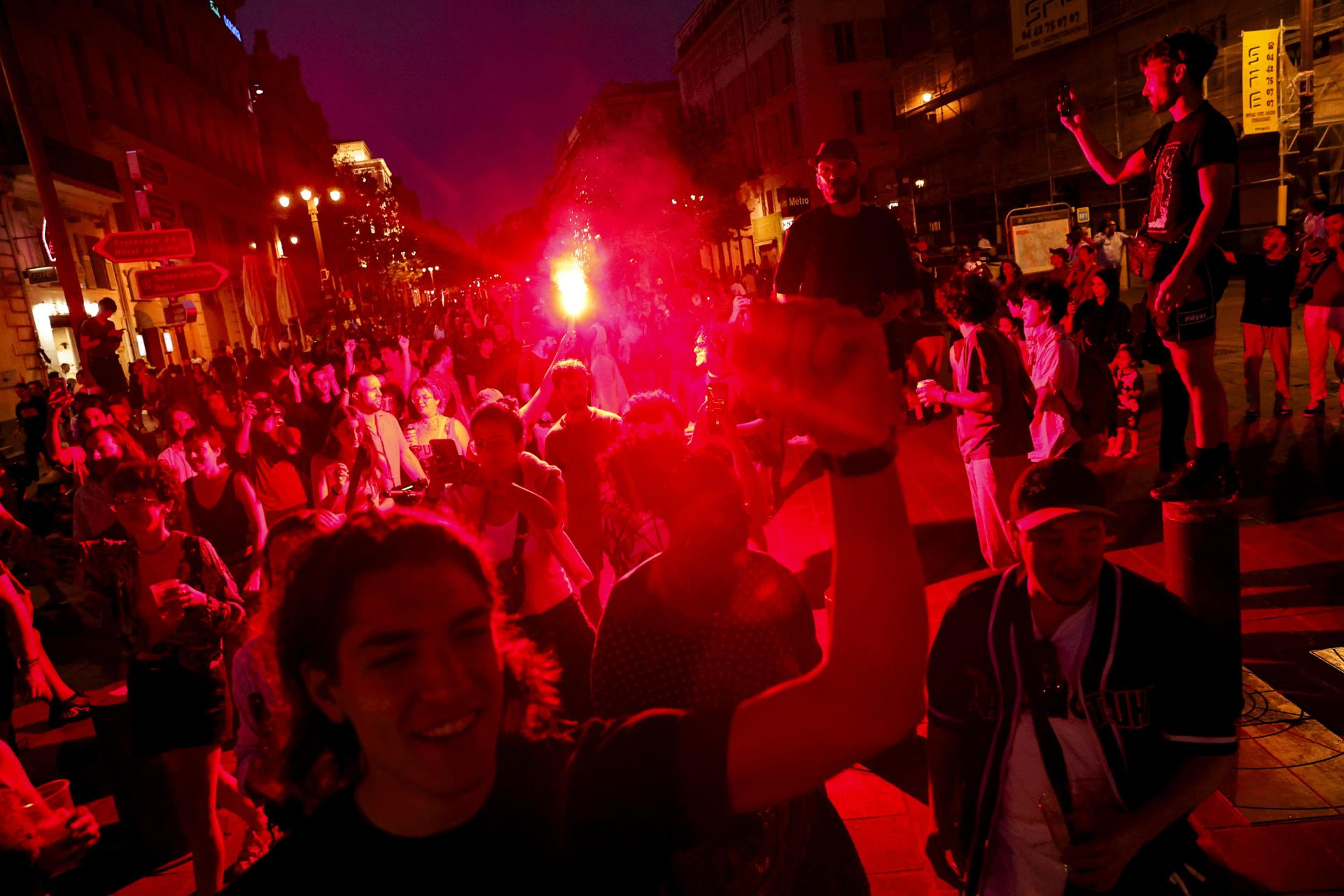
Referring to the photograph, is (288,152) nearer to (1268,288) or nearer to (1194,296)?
(1268,288)

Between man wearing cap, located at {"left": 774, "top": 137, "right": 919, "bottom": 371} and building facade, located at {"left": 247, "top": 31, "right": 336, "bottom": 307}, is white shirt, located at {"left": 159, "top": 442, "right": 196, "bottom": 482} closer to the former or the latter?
man wearing cap, located at {"left": 774, "top": 137, "right": 919, "bottom": 371}

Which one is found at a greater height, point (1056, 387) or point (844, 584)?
point (844, 584)

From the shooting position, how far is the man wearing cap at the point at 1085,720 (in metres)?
2.26

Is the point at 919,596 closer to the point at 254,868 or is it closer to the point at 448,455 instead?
the point at 254,868

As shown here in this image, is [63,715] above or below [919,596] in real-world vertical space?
below

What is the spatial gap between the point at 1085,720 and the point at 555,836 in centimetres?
162

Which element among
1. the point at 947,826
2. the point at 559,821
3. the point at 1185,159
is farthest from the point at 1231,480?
the point at 559,821

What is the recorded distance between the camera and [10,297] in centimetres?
1862

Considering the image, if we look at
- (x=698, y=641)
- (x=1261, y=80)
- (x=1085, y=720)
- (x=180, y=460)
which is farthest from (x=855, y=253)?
(x=1261, y=80)

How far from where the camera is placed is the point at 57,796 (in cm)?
241

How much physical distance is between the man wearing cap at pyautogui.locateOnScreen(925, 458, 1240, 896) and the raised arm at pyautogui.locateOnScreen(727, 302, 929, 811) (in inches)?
50.5

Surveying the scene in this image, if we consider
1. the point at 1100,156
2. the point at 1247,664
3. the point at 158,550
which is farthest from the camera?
the point at 1247,664

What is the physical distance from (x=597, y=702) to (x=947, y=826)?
44.7 inches

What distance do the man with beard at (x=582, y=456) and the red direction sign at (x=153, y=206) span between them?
759cm
